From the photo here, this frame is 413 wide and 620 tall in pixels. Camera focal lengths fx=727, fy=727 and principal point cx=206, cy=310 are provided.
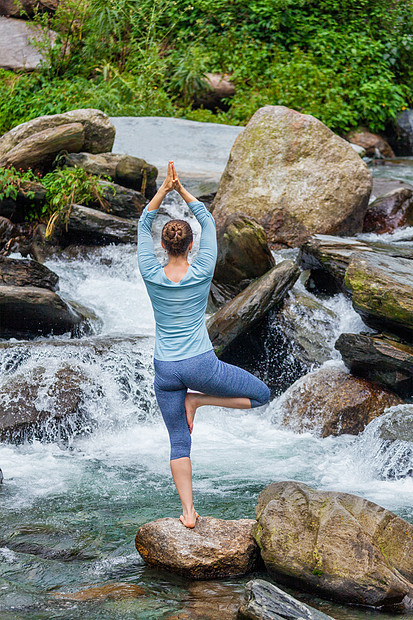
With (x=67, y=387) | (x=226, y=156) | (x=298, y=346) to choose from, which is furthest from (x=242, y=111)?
(x=67, y=387)

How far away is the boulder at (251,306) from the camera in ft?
25.4

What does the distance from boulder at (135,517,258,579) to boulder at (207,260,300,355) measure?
371 cm

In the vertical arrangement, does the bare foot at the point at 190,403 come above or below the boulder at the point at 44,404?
above


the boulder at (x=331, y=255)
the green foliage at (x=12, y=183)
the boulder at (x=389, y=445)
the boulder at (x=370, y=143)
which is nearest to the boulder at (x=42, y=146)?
the green foliage at (x=12, y=183)

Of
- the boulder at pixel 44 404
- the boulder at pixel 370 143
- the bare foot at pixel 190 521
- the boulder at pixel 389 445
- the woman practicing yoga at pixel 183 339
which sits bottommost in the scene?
the boulder at pixel 44 404

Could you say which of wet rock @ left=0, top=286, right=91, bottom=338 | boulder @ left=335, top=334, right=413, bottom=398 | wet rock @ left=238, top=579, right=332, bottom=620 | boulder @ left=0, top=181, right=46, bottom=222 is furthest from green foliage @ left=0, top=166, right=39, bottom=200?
wet rock @ left=238, top=579, right=332, bottom=620

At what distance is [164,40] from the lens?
18.1 m

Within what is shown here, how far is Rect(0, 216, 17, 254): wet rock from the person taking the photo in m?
Result: 10.4

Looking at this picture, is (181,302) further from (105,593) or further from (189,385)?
(105,593)

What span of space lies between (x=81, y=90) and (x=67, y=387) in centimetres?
1039

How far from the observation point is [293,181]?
10508 mm

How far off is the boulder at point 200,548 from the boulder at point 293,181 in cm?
655

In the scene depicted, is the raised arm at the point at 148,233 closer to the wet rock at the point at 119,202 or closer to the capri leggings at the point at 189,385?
the capri leggings at the point at 189,385

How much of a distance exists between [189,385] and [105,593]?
3.74ft
